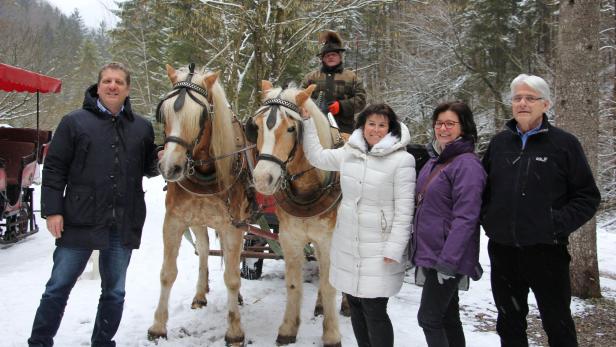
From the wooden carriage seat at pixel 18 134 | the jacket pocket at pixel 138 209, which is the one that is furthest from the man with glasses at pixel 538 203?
the wooden carriage seat at pixel 18 134

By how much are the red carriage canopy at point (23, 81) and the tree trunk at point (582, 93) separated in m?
6.69

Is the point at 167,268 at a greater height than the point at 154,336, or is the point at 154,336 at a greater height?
the point at 167,268

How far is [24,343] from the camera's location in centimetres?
328

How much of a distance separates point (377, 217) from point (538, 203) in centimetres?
85

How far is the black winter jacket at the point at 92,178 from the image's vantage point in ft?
8.41

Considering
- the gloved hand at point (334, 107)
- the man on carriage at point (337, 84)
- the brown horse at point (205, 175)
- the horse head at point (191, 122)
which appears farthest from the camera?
the man on carriage at point (337, 84)

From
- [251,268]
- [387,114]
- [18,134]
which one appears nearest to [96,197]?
[387,114]

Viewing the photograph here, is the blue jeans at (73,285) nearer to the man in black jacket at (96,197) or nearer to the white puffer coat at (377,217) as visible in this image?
the man in black jacket at (96,197)

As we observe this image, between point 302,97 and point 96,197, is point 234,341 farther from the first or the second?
point 302,97

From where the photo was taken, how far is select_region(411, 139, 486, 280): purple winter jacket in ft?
7.36

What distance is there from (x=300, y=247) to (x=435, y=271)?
1.34 metres

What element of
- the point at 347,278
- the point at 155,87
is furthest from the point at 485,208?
the point at 155,87

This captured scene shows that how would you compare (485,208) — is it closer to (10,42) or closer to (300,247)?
(300,247)

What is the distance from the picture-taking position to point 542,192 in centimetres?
227
